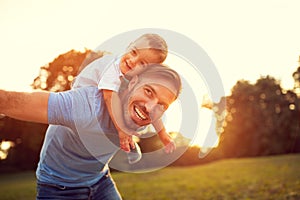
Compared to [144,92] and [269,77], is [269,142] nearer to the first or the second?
[269,77]

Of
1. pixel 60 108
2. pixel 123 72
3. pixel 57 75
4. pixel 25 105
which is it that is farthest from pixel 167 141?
pixel 57 75

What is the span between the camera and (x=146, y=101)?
2.40m

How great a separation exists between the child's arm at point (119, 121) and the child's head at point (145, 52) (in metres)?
0.52

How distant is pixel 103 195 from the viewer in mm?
3145

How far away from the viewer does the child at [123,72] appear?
2.54 meters

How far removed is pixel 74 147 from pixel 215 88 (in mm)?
1229

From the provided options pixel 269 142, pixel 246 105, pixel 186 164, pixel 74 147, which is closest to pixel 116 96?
pixel 74 147

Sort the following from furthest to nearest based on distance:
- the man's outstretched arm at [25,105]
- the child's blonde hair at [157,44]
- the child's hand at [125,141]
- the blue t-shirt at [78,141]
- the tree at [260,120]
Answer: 1. the tree at [260,120]
2. the child's blonde hair at [157,44]
3. the child's hand at [125,141]
4. the blue t-shirt at [78,141]
5. the man's outstretched arm at [25,105]

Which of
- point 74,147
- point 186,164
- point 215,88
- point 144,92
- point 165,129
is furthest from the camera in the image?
point 186,164

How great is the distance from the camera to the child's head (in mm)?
3145

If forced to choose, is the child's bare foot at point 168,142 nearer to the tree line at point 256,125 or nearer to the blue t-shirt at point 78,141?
the blue t-shirt at point 78,141

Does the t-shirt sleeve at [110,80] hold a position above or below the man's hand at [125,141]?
above

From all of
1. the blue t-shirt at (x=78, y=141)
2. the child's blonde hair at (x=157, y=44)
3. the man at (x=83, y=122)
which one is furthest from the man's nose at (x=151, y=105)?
the child's blonde hair at (x=157, y=44)

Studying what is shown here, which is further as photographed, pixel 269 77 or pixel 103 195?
pixel 269 77
